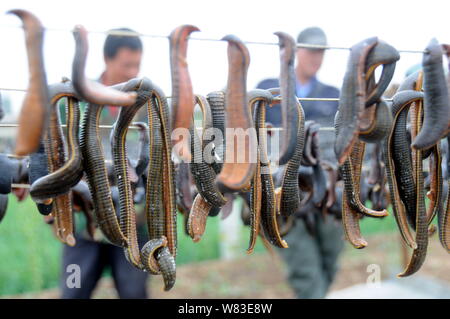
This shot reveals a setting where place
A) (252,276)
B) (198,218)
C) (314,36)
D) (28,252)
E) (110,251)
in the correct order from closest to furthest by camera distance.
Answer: (198,218), (110,251), (314,36), (28,252), (252,276)

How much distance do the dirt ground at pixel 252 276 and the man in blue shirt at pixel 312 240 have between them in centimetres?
120

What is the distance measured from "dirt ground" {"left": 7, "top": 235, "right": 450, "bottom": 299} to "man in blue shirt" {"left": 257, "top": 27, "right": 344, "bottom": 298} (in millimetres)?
1196

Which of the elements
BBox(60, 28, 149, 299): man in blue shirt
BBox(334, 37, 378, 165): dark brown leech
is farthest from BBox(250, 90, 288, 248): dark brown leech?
BBox(60, 28, 149, 299): man in blue shirt

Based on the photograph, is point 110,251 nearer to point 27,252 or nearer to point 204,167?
point 204,167

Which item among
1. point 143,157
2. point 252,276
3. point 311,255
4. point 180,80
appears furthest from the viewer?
point 252,276

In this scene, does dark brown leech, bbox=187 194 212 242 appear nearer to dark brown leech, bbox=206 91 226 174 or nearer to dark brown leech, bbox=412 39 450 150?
dark brown leech, bbox=206 91 226 174

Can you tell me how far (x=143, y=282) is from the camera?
7.29 ft

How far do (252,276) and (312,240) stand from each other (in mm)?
2328

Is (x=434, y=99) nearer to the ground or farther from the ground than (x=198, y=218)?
farther from the ground

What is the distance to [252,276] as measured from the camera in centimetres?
487

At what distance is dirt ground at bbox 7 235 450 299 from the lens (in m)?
4.31

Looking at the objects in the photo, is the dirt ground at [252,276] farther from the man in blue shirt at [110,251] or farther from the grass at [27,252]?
the man in blue shirt at [110,251]

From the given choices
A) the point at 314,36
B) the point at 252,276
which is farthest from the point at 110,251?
the point at 252,276
